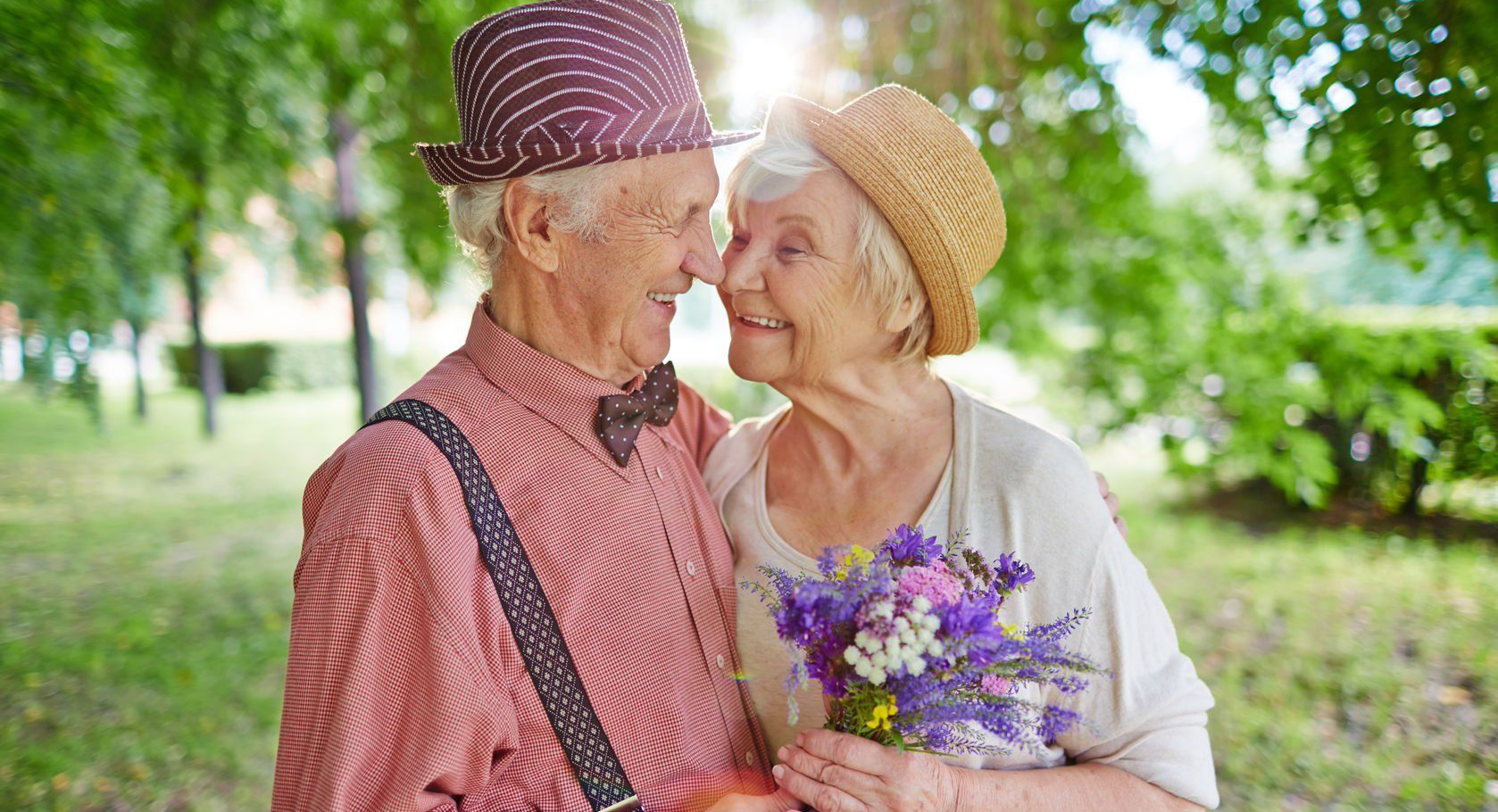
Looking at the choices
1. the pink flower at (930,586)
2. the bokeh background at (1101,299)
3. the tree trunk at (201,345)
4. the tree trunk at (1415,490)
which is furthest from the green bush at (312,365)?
the pink flower at (930,586)

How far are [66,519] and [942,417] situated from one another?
1033cm

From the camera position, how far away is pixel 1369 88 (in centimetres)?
400

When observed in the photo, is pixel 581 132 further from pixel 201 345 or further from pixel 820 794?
pixel 201 345

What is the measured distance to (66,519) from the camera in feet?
31.6

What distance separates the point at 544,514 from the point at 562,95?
2.81 ft

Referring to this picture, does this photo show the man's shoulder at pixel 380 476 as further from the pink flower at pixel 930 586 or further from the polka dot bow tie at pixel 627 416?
→ the pink flower at pixel 930 586

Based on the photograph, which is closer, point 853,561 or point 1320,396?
point 853,561

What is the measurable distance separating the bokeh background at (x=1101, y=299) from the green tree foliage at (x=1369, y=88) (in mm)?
16

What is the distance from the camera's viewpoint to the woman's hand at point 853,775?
68.6 inches

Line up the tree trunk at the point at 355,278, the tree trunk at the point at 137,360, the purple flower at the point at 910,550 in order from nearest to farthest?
the purple flower at the point at 910,550
the tree trunk at the point at 355,278
the tree trunk at the point at 137,360

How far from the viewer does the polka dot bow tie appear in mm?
2096

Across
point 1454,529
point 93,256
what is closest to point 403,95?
point 93,256

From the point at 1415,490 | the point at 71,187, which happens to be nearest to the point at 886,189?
the point at 71,187

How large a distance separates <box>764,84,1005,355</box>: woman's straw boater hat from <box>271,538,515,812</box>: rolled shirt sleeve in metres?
1.26
